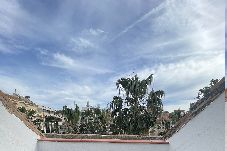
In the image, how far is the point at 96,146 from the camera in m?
9.32

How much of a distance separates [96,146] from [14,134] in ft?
7.83

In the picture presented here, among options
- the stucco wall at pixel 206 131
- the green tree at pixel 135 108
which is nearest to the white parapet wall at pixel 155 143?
the stucco wall at pixel 206 131

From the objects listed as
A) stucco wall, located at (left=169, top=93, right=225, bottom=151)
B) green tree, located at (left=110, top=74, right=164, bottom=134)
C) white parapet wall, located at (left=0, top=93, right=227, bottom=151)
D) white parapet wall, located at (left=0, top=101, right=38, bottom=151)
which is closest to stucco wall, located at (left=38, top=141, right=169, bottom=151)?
white parapet wall, located at (left=0, top=93, right=227, bottom=151)

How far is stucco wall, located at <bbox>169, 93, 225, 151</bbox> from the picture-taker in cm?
649

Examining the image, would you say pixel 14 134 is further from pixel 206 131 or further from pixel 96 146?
pixel 206 131

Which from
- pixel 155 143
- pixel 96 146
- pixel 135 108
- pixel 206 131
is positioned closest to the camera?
pixel 206 131

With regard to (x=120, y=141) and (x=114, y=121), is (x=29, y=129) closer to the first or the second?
(x=120, y=141)

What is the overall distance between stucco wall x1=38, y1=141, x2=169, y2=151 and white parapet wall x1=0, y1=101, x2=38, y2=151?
18.6 inches

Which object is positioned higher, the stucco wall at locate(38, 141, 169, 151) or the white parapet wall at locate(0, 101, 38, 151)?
the white parapet wall at locate(0, 101, 38, 151)

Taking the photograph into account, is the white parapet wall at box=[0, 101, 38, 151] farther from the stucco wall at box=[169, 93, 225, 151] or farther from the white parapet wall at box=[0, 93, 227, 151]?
the stucco wall at box=[169, 93, 225, 151]

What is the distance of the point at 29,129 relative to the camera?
9.63m

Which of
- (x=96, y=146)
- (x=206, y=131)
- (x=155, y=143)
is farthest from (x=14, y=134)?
(x=206, y=131)

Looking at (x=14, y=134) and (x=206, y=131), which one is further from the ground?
(x=206, y=131)

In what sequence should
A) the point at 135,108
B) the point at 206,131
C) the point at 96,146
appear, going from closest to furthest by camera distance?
1. the point at 206,131
2. the point at 96,146
3. the point at 135,108
